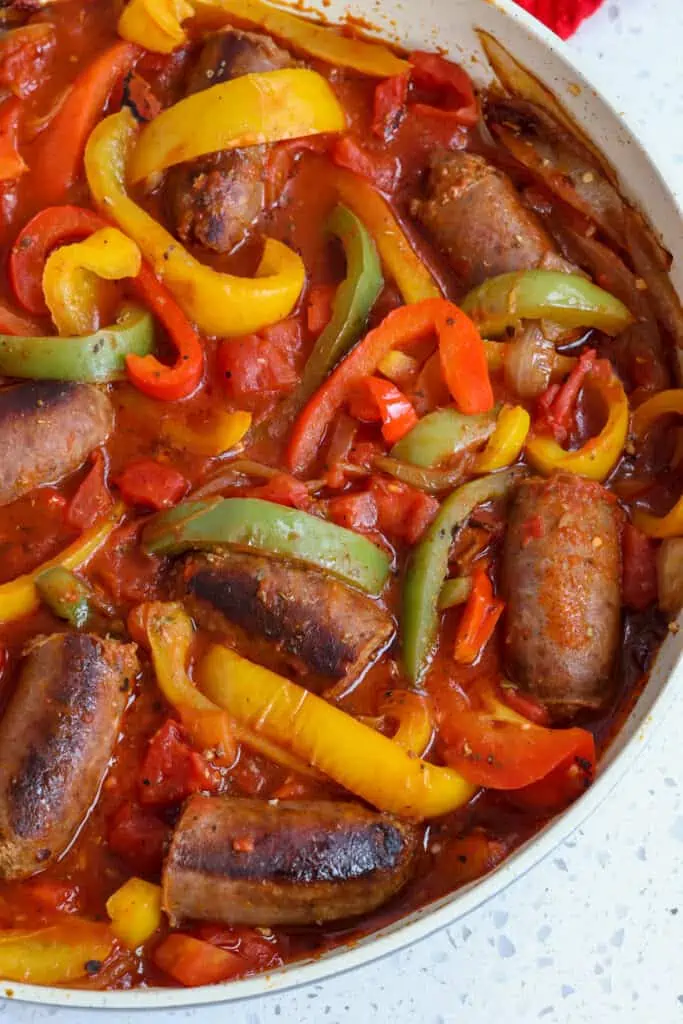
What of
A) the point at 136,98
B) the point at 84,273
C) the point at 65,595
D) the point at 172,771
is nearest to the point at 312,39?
the point at 136,98

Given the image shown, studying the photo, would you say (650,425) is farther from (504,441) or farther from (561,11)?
(561,11)

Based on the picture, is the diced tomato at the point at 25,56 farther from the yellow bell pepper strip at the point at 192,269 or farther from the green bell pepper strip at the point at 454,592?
the green bell pepper strip at the point at 454,592

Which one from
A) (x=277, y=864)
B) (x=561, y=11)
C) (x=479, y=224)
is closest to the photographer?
(x=277, y=864)

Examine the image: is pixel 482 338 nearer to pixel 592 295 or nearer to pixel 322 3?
pixel 592 295

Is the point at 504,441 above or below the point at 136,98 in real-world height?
above

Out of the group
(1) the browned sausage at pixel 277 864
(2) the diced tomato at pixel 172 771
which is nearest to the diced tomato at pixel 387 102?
(2) the diced tomato at pixel 172 771

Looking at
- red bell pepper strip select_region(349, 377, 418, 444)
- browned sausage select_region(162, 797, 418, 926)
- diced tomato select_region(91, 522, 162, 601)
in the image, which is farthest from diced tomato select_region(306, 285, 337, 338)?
browned sausage select_region(162, 797, 418, 926)

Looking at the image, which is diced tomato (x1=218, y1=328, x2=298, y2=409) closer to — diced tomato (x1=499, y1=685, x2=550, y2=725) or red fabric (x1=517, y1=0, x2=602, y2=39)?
diced tomato (x1=499, y1=685, x2=550, y2=725)

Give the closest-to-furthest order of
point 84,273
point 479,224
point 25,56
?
point 84,273 → point 479,224 → point 25,56
